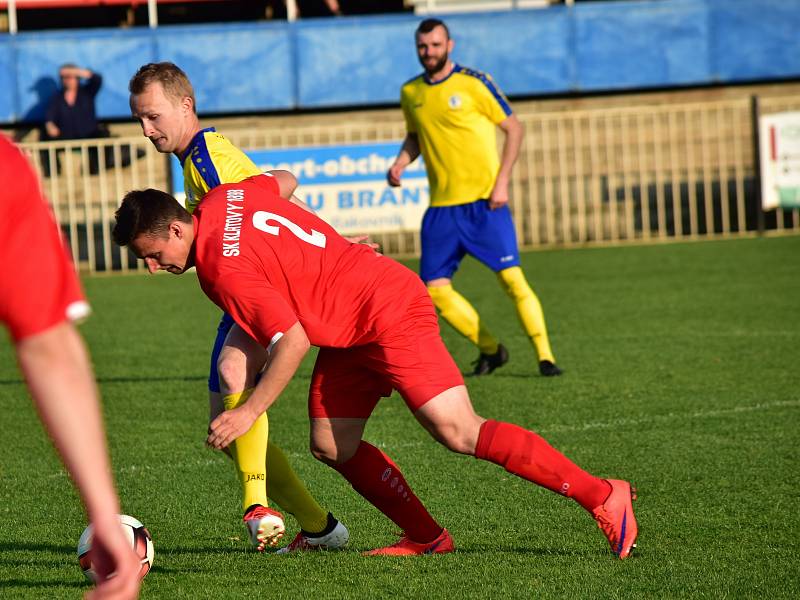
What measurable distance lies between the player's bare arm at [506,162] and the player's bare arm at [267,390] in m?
5.32

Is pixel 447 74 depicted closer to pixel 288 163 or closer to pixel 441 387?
pixel 441 387

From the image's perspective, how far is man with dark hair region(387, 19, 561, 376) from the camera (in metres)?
9.48

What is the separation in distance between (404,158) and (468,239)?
30.9 inches

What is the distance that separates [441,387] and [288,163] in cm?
1396

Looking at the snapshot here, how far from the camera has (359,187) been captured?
18.3 m

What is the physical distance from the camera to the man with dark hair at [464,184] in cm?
948

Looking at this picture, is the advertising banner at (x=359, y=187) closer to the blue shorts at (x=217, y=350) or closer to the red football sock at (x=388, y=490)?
the blue shorts at (x=217, y=350)

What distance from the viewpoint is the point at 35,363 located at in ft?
7.91

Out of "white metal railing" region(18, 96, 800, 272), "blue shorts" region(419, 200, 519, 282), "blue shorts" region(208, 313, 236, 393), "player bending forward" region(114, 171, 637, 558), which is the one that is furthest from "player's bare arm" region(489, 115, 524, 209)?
"white metal railing" region(18, 96, 800, 272)

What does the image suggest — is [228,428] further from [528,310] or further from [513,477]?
[528,310]

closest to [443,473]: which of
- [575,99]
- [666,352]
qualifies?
[666,352]

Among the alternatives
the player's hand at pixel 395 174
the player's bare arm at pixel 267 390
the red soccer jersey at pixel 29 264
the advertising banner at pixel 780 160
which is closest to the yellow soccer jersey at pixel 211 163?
the player's bare arm at pixel 267 390

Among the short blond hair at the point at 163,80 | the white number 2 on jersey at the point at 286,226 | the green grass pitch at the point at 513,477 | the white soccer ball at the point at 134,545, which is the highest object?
the short blond hair at the point at 163,80

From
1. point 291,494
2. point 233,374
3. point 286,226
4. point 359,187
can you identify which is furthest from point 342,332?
point 359,187
